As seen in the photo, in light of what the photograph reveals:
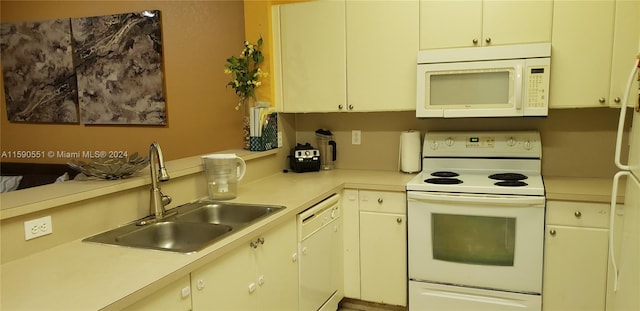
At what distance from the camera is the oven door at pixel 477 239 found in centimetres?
252

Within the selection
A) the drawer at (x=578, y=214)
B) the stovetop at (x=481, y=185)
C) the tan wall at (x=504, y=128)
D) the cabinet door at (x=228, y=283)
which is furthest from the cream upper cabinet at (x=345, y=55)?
the cabinet door at (x=228, y=283)

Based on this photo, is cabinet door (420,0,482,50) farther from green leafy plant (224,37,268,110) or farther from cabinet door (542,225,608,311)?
cabinet door (542,225,608,311)

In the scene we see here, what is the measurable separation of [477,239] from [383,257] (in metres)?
0.59

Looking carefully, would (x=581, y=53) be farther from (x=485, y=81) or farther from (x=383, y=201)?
(x=383, y=201)

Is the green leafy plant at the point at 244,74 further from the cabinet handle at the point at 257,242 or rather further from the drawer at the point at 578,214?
the drawer at the point at 578,214

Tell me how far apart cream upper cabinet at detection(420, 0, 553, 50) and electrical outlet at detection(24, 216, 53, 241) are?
224 centimetres

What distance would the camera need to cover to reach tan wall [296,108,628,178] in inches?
112

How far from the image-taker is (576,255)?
247cm

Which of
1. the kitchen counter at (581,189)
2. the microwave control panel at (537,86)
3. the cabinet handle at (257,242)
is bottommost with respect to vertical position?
the cabinet handle at (257,242)

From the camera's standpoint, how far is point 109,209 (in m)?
1.93

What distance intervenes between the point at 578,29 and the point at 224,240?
87.8 inches

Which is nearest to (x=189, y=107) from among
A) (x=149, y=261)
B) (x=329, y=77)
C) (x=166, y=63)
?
(x=166, y=63)

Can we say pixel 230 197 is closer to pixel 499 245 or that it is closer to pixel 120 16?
pixel 499 245

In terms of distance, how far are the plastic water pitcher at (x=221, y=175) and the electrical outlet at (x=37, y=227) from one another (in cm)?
87
